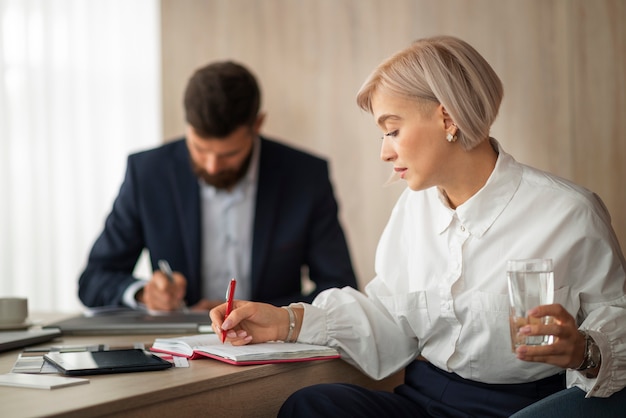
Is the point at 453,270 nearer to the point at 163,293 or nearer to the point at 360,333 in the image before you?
the point at 360,333

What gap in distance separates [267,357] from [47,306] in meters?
3.12

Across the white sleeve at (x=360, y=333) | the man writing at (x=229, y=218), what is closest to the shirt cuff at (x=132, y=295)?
the man writing at (x=229, y=218)

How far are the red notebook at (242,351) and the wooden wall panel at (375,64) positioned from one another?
1570 millimetres

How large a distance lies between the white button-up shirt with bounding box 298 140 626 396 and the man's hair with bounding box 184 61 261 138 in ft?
3.13

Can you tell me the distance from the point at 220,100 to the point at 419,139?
1.16m

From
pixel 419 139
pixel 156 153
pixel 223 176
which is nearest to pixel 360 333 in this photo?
pixel 419 139

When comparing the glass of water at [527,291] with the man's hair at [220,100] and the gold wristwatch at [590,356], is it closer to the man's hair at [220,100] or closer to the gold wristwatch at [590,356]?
the gold wristwatch at [590,356]

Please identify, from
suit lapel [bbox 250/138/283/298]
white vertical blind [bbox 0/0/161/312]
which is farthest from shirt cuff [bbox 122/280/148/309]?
white vertical blind [bbox 0/0/161/312]

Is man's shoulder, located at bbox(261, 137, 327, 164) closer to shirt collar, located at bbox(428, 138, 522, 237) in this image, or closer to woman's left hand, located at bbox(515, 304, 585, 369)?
shirt collar, located at bbox(428, 138, 522, 237)

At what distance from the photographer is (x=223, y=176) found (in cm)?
287

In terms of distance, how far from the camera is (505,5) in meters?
3.09

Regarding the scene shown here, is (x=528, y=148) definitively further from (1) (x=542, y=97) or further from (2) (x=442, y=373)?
(2) (x=442, y=373)

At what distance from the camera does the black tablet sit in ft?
4.83

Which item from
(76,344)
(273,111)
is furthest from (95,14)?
(76,344)
